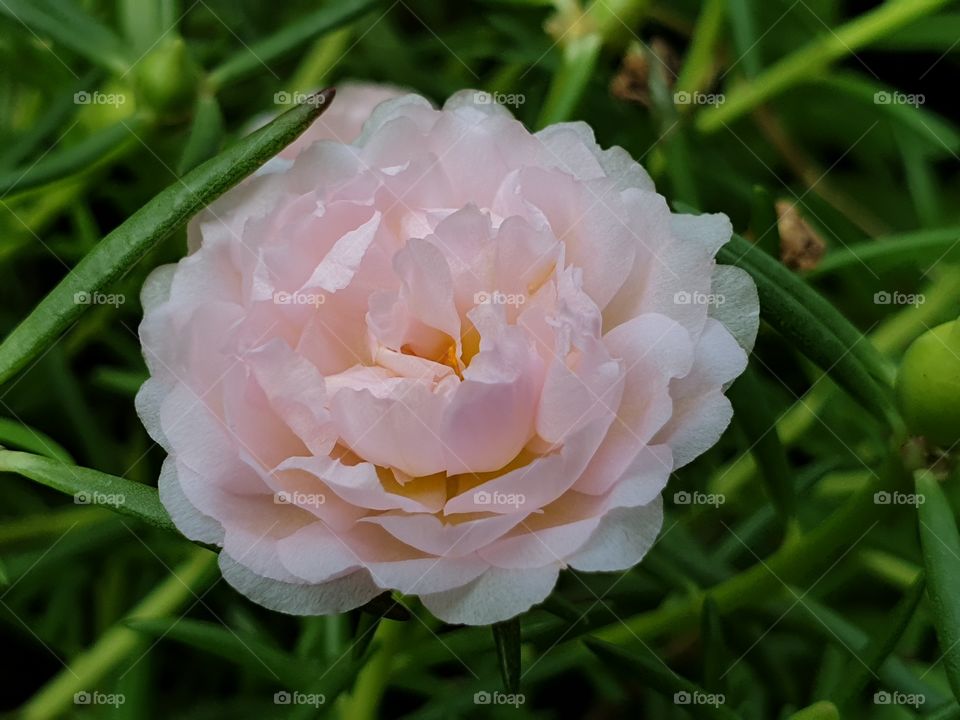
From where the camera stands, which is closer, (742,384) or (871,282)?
(742,384)

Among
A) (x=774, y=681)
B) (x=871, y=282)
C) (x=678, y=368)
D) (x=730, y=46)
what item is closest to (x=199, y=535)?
(x=678, y=368)

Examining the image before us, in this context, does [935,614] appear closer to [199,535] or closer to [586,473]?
[586,473]

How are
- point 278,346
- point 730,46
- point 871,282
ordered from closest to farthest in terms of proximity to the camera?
point 278,346
point 871,282
point 730,46

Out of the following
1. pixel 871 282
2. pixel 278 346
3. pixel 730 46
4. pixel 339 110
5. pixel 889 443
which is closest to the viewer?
pixel 278 346
